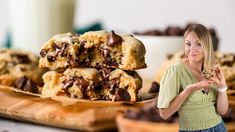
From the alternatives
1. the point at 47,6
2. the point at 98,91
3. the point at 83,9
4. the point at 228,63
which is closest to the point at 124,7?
the point at 83,9

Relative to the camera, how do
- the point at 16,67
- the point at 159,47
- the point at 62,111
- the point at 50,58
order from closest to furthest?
the point at 62,111 → the point at 50,58 → the point at 16,67 → the point at 159,47

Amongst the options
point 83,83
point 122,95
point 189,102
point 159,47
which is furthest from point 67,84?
point 159,47

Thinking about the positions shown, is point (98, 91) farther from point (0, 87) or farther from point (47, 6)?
point (47, 6)

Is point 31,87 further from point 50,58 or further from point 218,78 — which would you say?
point 218,78

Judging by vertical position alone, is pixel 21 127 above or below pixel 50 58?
below

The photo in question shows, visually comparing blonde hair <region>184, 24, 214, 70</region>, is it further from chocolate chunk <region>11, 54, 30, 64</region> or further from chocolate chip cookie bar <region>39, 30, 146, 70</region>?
chocolate chunk <region>11, 54, 30, 64</region>

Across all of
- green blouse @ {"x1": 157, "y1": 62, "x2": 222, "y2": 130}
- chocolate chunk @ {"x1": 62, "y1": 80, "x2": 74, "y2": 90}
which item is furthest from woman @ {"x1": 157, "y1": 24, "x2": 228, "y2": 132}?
chocolate chunk @ {"x1": 62, "y1": 80, "x2": 74, "y2": 90}

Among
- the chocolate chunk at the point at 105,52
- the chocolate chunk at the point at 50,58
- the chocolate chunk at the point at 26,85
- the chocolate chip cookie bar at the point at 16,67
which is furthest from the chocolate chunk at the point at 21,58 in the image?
the chocolate chunk at the point at 105,52
